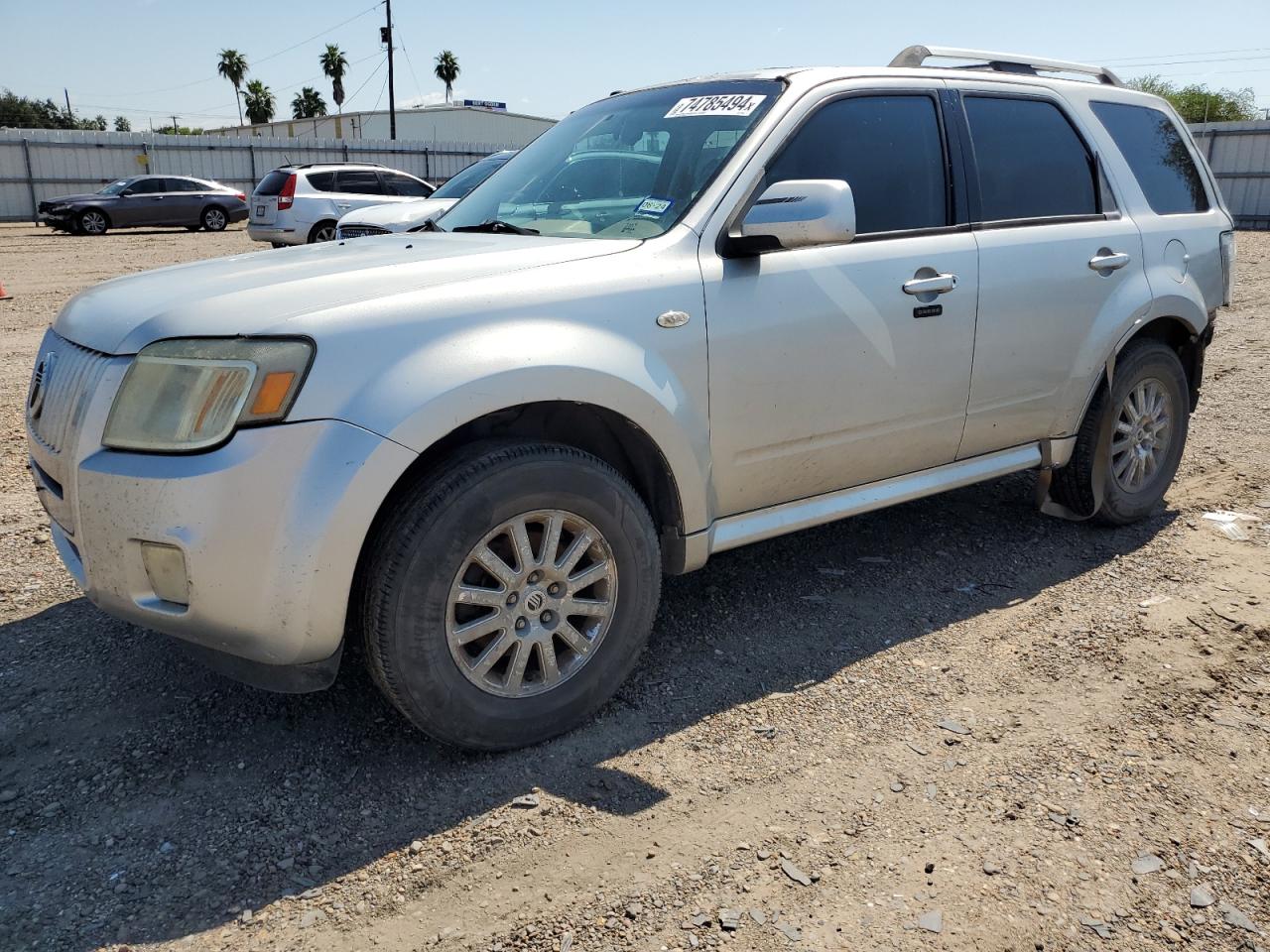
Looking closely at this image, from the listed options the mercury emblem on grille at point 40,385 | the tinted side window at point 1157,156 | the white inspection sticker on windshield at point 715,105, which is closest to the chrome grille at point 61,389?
the mercury emblem on grille at point 40,385

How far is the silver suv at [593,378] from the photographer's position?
101 inches

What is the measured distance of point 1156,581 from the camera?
430cm

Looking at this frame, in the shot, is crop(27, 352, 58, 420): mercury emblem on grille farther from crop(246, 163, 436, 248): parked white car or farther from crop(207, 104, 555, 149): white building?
crop(207, 104, 555, 149): white building

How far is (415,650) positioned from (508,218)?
70.9 inches

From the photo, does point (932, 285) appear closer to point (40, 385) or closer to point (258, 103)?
point (40, 385)

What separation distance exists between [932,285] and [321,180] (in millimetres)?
15756

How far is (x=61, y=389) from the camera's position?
2924 millimetres

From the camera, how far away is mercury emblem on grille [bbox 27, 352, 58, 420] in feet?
10.1

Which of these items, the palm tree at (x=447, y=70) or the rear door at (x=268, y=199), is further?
the palm tree at (x=447, y=70)

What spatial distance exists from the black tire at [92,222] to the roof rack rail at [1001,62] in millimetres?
23875

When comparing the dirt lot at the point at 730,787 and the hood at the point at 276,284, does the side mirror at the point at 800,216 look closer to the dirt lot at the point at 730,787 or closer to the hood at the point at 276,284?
the hood at the point at 276,284

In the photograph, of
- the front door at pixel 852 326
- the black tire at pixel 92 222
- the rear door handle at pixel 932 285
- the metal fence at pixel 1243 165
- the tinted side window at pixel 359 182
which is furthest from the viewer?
the metal fence at pixel 1243 165

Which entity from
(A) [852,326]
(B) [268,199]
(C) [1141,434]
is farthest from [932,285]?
(B) [268,199]

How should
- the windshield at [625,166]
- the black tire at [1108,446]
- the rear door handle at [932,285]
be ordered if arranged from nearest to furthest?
the windshield at [625,166], the rear door handle at [932,285], the black tire at [1108,446]
